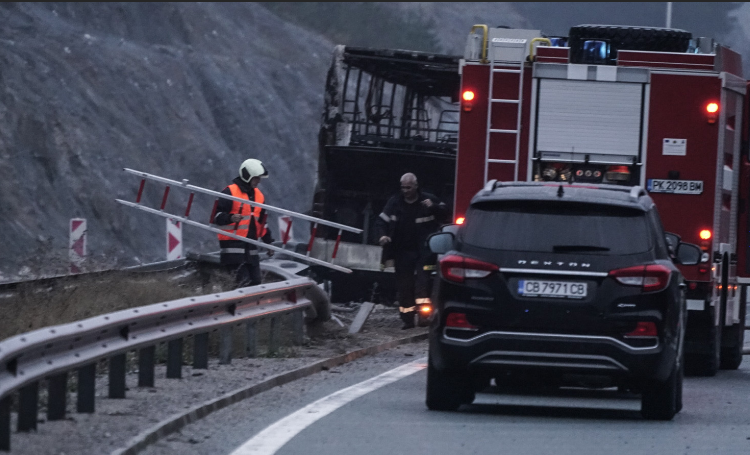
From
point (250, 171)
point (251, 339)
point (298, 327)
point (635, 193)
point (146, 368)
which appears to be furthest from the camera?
point (250, 171)

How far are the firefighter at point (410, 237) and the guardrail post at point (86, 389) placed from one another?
8.51m

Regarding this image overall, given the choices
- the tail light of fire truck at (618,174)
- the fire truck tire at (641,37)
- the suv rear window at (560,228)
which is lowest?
the suv rear window at (560,228)

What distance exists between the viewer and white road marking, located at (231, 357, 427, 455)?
863 cm

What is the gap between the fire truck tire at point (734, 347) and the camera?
51.1 ft

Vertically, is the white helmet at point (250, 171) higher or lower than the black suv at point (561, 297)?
higher

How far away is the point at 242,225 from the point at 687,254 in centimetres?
591

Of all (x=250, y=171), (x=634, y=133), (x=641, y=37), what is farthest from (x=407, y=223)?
(x=634, y=133)

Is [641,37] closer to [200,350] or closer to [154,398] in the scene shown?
[200,350]

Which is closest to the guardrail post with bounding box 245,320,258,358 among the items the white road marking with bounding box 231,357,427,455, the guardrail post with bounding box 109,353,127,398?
the white road marking with bounding box 231,357,427,455

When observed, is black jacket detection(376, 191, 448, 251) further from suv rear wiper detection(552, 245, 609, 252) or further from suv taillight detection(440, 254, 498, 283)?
suv rear wiper detection(552, 245, 609, 252)

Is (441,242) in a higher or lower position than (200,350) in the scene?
higher

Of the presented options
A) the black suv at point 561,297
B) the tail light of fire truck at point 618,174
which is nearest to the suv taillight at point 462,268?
the black suv at point 561,297

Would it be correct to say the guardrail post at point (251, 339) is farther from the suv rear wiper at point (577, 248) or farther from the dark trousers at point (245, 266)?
the suv rear wiper at point (577, 248)

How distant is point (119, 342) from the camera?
9461 mm
